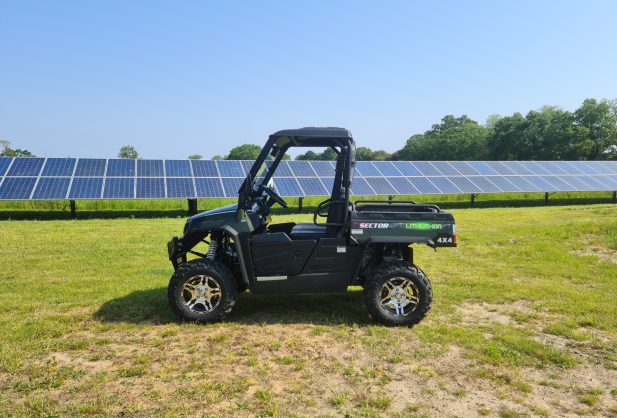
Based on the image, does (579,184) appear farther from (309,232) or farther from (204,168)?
(309,232)

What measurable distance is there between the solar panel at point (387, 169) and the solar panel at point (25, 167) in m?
15.6

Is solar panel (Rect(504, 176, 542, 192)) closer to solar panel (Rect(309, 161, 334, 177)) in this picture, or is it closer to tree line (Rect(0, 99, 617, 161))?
solar panel (Rect(309, 161, 334, 177))

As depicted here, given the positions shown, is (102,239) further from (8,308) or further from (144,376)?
(144,376)

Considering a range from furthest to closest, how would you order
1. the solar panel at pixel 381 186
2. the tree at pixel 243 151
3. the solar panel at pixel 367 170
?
the tree at pixel 243 151
the solar panel at pixel 367 170
the solar panel at pixel 381 186

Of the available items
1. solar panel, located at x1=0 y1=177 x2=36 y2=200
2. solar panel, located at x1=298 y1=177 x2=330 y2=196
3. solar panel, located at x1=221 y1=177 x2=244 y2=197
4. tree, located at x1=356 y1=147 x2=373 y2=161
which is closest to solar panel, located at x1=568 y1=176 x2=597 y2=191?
solar panel, located at x1=298 y1=177 x2=330 y2=196

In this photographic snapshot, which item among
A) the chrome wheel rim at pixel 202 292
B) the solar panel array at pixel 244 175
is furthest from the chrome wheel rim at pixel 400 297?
the solar panel array at pixel 244 175

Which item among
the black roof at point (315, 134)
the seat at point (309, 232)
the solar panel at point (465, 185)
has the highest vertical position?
the black roof at point (315, 134)

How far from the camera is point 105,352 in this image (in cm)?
467

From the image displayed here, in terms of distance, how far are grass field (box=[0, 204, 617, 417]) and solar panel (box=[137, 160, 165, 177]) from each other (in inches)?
437

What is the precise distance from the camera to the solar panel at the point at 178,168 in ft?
64.2

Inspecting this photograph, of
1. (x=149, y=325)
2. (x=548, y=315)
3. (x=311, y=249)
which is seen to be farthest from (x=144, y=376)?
(x=548, y=315)

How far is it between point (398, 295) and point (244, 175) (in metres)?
15.8

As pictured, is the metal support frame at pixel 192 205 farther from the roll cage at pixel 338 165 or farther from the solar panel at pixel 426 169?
the roll cage at pixel 338 165

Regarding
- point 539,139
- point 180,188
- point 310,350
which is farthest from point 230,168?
point 539,139
